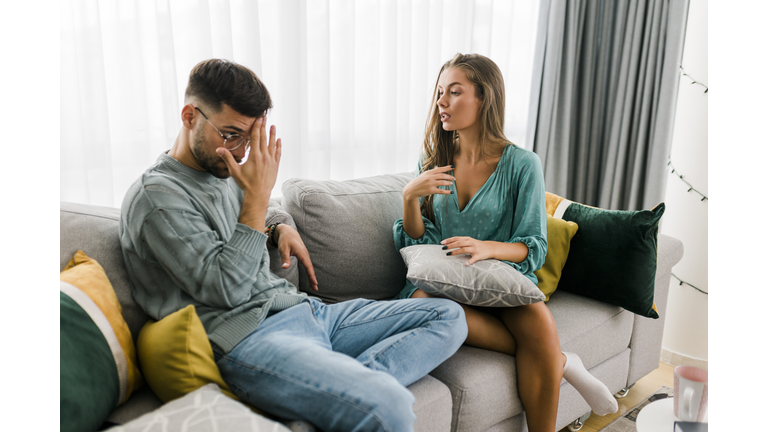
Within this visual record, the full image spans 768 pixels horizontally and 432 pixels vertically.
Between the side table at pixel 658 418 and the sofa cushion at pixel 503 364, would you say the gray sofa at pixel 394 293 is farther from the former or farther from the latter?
the side table at pixel 658 418

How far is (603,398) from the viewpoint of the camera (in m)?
1.47

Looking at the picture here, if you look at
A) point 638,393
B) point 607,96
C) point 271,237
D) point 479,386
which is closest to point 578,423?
point 638,393

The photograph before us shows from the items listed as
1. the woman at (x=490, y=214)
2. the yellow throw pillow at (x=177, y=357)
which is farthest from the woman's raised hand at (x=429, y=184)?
the yellow throw pillow at (x=177, y=357)

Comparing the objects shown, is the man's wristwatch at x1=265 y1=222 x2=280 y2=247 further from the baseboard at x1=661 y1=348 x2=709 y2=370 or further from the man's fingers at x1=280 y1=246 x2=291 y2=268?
the baseboard at x1=661 y1=348 x2=709 y2=370

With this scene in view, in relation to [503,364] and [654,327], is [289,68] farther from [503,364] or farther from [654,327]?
[654,327]

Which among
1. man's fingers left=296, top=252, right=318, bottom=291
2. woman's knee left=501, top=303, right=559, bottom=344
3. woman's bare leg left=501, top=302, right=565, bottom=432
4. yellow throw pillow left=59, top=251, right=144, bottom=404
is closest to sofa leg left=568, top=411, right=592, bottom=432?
woman's bare leg left=501, top=302, right=565, bottom=432

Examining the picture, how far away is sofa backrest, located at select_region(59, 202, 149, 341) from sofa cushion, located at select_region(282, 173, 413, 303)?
0.58m

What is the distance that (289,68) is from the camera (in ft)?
5.99

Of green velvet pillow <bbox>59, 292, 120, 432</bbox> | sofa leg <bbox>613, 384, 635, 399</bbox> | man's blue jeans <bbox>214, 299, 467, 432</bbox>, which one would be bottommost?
sofa leg <bbox>613, 384, 635, 399</bbox>

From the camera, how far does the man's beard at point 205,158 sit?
3.55ft

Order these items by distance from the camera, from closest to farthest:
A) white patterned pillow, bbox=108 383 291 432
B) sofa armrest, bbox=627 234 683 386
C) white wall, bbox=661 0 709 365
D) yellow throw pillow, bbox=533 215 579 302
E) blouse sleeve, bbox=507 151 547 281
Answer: white patterned pillow, bbox=108 383 291 432
blouse sleeve, bbox=507 151 547 281
yellow throw pillow, bbox=533 215 579 302
sofa armrest, bbox=627 234 683 386
white wall, bbox=661 0 709 365

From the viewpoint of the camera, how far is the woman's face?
5.05 feet

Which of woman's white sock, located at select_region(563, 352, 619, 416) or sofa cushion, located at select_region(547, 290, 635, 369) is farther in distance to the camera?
sofa cushion, located at select_region(547, 290, 635, 369)
